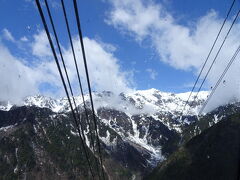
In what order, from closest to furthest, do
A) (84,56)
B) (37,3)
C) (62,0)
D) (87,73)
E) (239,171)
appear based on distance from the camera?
(37,3)
(62,0)
(84,56)
(87,73)
(239,171)

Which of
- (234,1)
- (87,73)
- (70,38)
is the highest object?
(234,1)

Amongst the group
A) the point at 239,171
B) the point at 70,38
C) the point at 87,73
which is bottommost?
the point at 239,171

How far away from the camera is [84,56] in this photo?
340 inches

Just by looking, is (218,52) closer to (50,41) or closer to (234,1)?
(234,1)

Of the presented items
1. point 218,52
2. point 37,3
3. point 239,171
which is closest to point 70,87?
point 37,3

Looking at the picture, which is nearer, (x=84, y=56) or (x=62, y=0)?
(x=62, y=0)

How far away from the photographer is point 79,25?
7.84 metres

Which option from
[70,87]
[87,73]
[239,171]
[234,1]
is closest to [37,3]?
[87,73]

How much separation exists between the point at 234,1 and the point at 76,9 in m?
6.90

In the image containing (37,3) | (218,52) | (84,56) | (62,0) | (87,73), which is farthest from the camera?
(218,52)

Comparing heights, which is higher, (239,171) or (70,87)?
(70,87)

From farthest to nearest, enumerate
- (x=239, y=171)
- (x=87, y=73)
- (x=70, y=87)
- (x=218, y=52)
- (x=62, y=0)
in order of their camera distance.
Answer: (x=218, y=52) < (x=239, y=171) < (x=70, y=87) < (x=87, y=73) < (x=62, y=0)

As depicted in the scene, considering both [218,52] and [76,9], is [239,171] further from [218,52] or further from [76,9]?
[76,9]

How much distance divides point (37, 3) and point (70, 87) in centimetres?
363
